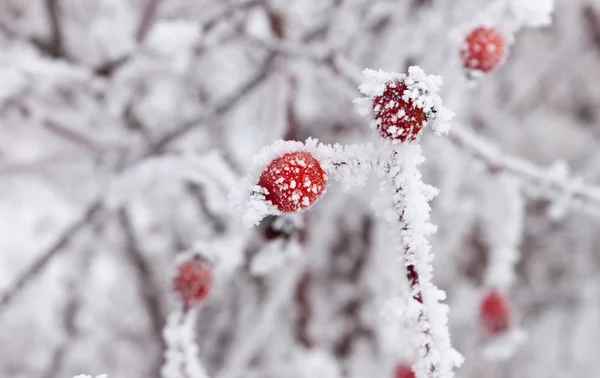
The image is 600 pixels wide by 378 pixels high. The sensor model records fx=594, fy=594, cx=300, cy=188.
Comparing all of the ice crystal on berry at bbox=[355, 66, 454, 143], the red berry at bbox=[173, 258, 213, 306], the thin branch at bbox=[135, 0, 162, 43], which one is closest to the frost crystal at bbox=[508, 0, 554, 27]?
the ice crystal on berry at bbox=[355, 66, 454, 143]

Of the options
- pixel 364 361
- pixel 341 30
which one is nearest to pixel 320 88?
pixel 341 30

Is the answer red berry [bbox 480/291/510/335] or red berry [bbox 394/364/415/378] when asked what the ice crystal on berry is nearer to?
red berry [bbox 394/364/415/378]

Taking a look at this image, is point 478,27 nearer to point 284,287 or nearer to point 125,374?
point 284,287

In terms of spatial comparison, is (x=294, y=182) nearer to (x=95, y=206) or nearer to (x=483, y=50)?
(x=483, y=50)

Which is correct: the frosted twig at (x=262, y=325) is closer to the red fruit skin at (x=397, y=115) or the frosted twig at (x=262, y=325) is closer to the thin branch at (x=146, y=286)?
the thin branch at (x=146, y=286)

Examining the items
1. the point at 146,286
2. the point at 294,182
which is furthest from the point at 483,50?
the point at 146,286
